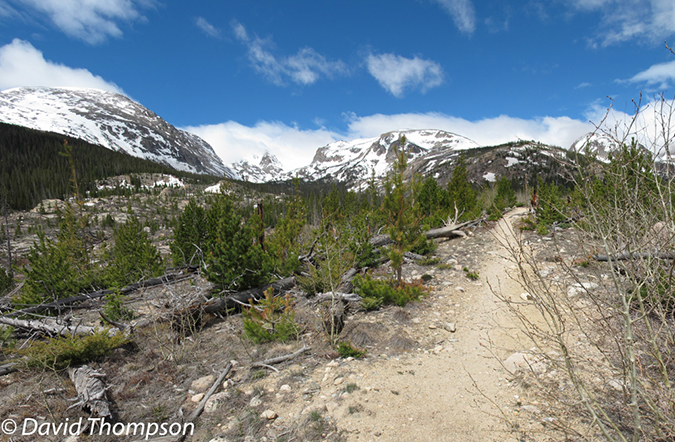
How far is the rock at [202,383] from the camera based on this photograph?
5.50 m

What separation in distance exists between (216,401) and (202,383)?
2.79 ft

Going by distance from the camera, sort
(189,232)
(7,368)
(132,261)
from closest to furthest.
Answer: (7,368), (132,261), (189,232)

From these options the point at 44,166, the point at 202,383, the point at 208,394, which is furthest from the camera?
the point at 44,166

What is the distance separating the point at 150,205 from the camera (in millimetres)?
67750

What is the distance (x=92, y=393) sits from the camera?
4.86 m

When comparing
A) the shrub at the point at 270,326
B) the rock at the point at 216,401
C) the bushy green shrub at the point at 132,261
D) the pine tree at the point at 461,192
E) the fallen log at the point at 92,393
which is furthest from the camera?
the pine tree at the point at 461,192

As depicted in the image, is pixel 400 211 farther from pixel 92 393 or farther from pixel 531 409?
pixel 92 393

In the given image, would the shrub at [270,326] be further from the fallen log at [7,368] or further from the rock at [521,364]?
the fallen log at [7,368]

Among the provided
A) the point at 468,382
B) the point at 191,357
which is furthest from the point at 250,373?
the point at 468,382

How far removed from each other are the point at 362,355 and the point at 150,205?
76.1 meters

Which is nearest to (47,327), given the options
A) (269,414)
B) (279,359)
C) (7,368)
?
(7,368)

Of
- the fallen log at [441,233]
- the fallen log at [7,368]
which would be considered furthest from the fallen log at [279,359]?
the fallen log at [441,233]

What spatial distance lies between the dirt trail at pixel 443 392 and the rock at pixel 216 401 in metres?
2.13

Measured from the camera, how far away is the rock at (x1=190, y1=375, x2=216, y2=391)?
550cm
